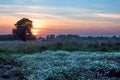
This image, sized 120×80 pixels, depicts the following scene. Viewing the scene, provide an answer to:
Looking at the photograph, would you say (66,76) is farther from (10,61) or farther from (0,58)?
(0,58)

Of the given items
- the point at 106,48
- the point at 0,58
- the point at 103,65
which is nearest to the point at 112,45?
the point at 106,48

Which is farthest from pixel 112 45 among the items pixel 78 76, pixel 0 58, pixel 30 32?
pixel 30 32

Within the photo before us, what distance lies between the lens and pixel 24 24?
311 feet

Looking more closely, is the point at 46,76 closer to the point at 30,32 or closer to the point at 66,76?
the point at 66,76

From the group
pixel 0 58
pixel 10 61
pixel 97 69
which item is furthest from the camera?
pixel 0 58

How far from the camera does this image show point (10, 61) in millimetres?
35219

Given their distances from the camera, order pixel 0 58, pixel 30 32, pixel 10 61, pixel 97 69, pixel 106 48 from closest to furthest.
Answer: pixel 97 69 → pixel 10 61 → pixel 0 58 → pixel 106 48 → pixel 30 32

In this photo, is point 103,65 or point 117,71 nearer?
point 117,71

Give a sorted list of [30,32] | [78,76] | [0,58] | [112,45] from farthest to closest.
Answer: [30,32] → [112,45] → [0,58] → [78,76]

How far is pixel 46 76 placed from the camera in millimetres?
20453

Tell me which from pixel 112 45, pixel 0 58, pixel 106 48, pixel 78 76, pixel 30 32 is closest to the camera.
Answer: pixel 78 76

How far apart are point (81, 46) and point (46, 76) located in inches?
1276

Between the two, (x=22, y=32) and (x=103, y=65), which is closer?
(x=103, y=65)

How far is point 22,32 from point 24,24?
2.79 metres
